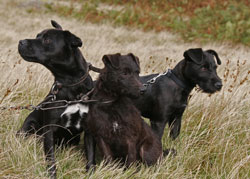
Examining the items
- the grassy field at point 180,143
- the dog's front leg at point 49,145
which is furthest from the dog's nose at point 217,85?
the dog's front leg at point 49,145

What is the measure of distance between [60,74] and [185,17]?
13.7 m

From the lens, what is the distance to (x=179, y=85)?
4.51 m

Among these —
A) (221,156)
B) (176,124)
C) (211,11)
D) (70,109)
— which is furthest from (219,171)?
(211,11)

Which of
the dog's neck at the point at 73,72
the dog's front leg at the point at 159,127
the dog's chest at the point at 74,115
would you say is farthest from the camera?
the dog's front leg at the point at 159,127

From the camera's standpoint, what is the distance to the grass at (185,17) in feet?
45.8

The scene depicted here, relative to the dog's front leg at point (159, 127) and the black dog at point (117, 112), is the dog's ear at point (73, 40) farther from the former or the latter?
the dog's front leg at point (159, 127)

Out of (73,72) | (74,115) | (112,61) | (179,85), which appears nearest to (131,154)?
(74,115)

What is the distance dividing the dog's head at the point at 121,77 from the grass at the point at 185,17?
10.2m

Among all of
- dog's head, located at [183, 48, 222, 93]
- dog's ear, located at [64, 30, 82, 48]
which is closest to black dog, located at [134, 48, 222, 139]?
dog's head, located at [183, 48, 222, 93]

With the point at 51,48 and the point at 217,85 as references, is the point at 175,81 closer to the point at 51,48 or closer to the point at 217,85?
the point at 217,85

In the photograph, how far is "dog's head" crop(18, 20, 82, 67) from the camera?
12.5ft

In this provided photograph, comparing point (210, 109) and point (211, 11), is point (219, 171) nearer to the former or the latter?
point (210, 109)

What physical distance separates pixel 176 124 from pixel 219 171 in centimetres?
95

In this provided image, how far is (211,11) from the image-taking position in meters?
16.1
